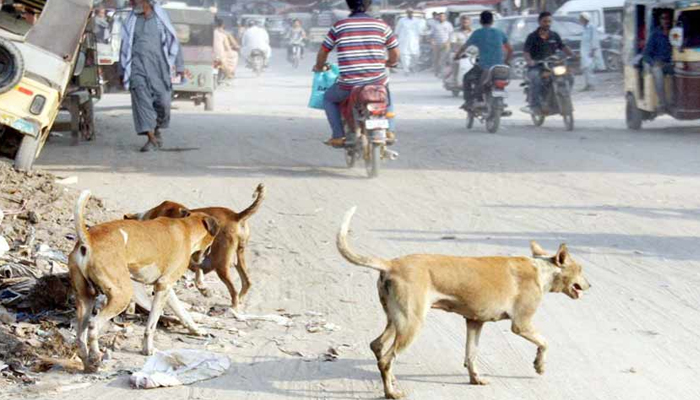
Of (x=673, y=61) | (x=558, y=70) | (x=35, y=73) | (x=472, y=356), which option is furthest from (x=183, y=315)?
(x=558, y=70)

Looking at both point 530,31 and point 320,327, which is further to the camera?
point 530,31

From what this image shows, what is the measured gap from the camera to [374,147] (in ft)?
42.7

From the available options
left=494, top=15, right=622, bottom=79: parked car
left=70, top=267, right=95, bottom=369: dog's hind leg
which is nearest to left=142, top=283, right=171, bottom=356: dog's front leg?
left=70, top=267, right=95, bottom=369: dog's hind leg

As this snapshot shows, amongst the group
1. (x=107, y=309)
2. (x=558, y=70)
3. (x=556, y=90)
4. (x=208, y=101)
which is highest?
(x=107, y=309)

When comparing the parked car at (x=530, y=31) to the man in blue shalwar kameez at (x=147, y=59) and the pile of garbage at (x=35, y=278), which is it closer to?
the man in blue shalwar kameez at (x=147, y=59)

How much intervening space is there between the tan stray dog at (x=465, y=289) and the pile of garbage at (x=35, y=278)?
1.63 metres

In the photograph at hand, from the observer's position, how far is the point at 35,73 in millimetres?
11797

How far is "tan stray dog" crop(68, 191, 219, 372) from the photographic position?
19.1 feet

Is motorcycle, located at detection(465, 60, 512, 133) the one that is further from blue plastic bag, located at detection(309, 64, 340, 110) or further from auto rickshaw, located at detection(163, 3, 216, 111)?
auto rickshaw, located at detection(163, 3, 216, 111)

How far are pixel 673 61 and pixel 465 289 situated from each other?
1270 cm

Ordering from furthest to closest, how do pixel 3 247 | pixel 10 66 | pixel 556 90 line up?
1. pixel 556 90
2. pixel 10 66
3. pixel 3 247

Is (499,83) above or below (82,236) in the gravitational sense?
below

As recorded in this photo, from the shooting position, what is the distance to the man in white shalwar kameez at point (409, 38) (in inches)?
1522

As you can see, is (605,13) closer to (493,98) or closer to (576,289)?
(493,98)
